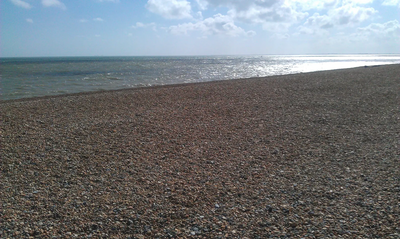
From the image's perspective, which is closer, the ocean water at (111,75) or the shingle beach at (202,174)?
the shingle beach at (202,174)

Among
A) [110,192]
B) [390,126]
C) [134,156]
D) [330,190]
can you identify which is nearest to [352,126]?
[390,126]

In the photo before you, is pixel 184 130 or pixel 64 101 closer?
pixel 184 130

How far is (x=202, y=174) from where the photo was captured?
4.39 meters

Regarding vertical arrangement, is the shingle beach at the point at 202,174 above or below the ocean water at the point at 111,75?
below

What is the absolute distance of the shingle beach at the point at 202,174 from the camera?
3095 mm

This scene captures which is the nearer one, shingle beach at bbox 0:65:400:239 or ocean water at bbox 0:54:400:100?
shingle beach at bbox 0:65:400:239

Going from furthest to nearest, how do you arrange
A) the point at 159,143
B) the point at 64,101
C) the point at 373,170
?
the point at 64,101 → the point at 159,143 → the point at 373,170

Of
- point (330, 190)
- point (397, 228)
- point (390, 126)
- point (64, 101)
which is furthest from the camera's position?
point (64, 101)

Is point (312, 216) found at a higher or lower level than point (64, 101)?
lower

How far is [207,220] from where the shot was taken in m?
3.19

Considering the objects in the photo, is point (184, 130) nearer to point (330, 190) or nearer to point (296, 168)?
point (296, 168)

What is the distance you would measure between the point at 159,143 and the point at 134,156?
32.8 inches

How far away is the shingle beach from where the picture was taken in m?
3.10

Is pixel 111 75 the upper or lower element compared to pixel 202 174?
upper
